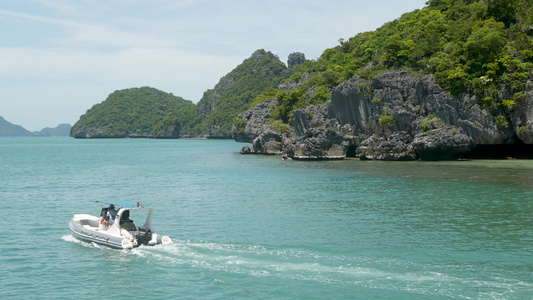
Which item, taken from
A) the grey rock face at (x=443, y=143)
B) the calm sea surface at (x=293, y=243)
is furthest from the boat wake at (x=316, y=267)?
the grey rock face at (x=443, y=143)

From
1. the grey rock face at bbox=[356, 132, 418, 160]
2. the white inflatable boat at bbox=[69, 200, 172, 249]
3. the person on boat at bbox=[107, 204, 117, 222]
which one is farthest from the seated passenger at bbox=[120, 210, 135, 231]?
the grey rock face at bbox=[356, 132, 418, 160]

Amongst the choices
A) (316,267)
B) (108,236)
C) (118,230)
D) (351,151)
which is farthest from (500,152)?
(108,236)

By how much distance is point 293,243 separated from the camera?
2302 centimetres

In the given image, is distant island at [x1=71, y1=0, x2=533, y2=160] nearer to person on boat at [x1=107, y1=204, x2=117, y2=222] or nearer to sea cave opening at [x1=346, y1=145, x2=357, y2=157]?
sea cave opening at [x1=346, y1=145, x2=357, y2=157]

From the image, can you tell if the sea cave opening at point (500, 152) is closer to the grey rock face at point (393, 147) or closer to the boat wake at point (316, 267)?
the grey rock face at point (393, 147)

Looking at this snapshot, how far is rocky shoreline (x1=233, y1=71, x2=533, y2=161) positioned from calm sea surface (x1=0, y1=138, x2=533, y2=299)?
1513 centimetres

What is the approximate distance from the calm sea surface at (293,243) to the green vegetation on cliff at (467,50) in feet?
58.0

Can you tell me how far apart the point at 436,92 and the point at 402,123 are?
20.7 ft

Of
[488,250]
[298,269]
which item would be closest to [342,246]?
[298,269]

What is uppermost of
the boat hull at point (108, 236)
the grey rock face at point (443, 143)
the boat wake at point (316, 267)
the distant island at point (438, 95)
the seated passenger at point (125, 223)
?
the distant island at point (438, 95)

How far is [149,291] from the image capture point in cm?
1738

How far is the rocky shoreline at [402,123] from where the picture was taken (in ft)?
191

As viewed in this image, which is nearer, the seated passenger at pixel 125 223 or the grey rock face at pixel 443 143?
the seated passenger at pixel 125 223

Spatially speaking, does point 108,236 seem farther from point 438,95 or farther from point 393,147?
point 438,95
